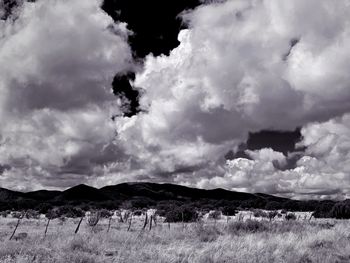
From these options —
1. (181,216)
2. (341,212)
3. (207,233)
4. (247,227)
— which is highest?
(341,212)

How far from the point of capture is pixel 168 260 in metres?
12.5

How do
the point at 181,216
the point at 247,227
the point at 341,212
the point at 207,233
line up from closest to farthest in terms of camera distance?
the point at 207,233, the point at 247,227, the point at 181,216, the point at 341,212

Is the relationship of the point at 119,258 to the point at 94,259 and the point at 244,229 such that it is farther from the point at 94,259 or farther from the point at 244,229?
the point at 244,229

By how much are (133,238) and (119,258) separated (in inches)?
236

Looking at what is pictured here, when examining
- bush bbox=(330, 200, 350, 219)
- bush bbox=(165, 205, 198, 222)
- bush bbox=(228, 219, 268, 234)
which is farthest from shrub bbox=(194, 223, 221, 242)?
bush bbox=(330, 200, 350, 219)

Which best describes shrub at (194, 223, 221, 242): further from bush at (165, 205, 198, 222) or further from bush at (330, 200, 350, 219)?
bush at (330, 200, 350, 219)

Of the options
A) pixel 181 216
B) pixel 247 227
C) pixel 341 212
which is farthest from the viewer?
pixel 341 212

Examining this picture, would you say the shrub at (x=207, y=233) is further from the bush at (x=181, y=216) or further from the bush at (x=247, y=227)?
the bush at (x=181, y=216)

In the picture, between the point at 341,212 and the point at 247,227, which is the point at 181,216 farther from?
the point at 341,212

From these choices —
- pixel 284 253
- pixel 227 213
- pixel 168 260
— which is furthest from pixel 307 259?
pixel 227 213

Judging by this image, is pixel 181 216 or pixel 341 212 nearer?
pixel 181 216

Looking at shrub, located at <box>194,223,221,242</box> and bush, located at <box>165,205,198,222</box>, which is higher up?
bush, located at <box>165,205,198,222</box>

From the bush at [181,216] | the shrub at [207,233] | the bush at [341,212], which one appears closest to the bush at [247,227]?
the shrub at [207,233]

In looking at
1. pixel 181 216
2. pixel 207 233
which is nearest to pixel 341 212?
pixel 181 216
